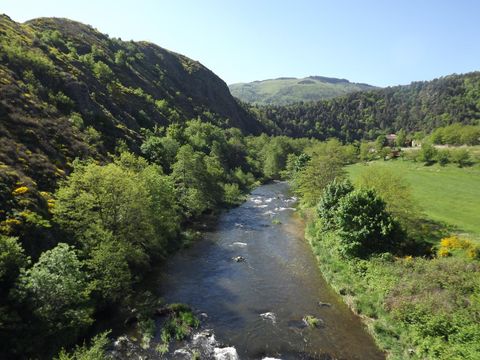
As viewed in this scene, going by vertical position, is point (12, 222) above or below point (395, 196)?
above

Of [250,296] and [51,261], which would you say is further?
[250,296]

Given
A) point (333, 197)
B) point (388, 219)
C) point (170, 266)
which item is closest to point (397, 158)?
point (333, 197)

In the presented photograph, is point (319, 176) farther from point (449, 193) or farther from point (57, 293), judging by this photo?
point (57, 293)

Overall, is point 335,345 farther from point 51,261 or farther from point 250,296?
point 51,261

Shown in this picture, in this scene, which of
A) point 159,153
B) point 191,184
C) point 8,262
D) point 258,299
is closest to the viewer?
point 8,262

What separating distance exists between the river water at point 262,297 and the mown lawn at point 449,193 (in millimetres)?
23040

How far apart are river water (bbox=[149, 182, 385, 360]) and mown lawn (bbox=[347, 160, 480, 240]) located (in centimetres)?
2304

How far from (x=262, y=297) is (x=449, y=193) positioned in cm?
5927

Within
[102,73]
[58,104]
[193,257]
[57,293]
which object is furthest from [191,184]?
[102,73]

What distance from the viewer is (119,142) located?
7712cm

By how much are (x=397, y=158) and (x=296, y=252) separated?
113491mm

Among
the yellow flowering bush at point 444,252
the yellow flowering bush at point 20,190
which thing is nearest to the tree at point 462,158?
the yellow flowering bush at point 444,252

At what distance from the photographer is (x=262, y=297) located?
39250 mm

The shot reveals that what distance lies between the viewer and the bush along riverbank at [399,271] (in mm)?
28328
